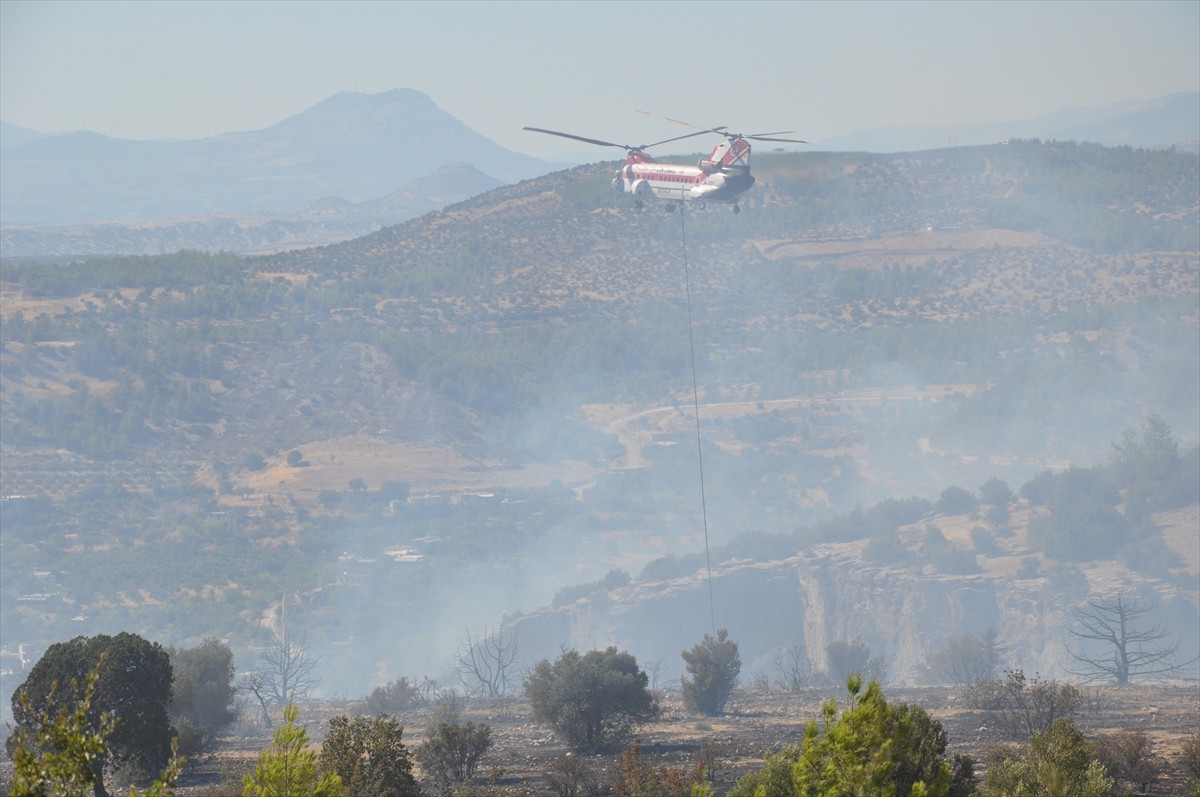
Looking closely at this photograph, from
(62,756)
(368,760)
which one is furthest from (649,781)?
(62,756)

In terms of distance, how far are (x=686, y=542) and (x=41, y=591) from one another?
45255 mm

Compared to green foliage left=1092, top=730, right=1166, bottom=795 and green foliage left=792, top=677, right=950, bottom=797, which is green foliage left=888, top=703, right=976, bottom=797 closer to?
green foliage left=792, top=677, right=950, bottom=797

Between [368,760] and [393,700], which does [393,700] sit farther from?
[368,760]

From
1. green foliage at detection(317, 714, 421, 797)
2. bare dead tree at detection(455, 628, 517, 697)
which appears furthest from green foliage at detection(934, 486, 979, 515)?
green foliage at detection(317, 714, 421, 797)

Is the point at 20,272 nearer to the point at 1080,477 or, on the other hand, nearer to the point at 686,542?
the point at 686,542

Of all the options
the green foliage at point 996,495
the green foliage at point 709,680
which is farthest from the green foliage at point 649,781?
the green foliage at point 996,495

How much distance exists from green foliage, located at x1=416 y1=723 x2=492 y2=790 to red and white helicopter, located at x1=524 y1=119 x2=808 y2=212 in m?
35.1

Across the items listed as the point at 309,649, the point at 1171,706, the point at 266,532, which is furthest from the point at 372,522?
the point at 1171,706

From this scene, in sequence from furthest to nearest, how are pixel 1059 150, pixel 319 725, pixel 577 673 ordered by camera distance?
pixel 1059 150 → pixel 319 725 → pixel 577 673

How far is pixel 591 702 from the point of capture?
3950 centimetres

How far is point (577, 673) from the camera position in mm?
40938

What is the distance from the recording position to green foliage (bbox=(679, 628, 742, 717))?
46253 millimetres

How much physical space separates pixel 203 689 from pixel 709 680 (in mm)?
15160

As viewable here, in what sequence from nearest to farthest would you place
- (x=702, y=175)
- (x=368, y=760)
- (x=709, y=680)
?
(x=368, y=760), (x=709, y=680), (x=702, y=175)
